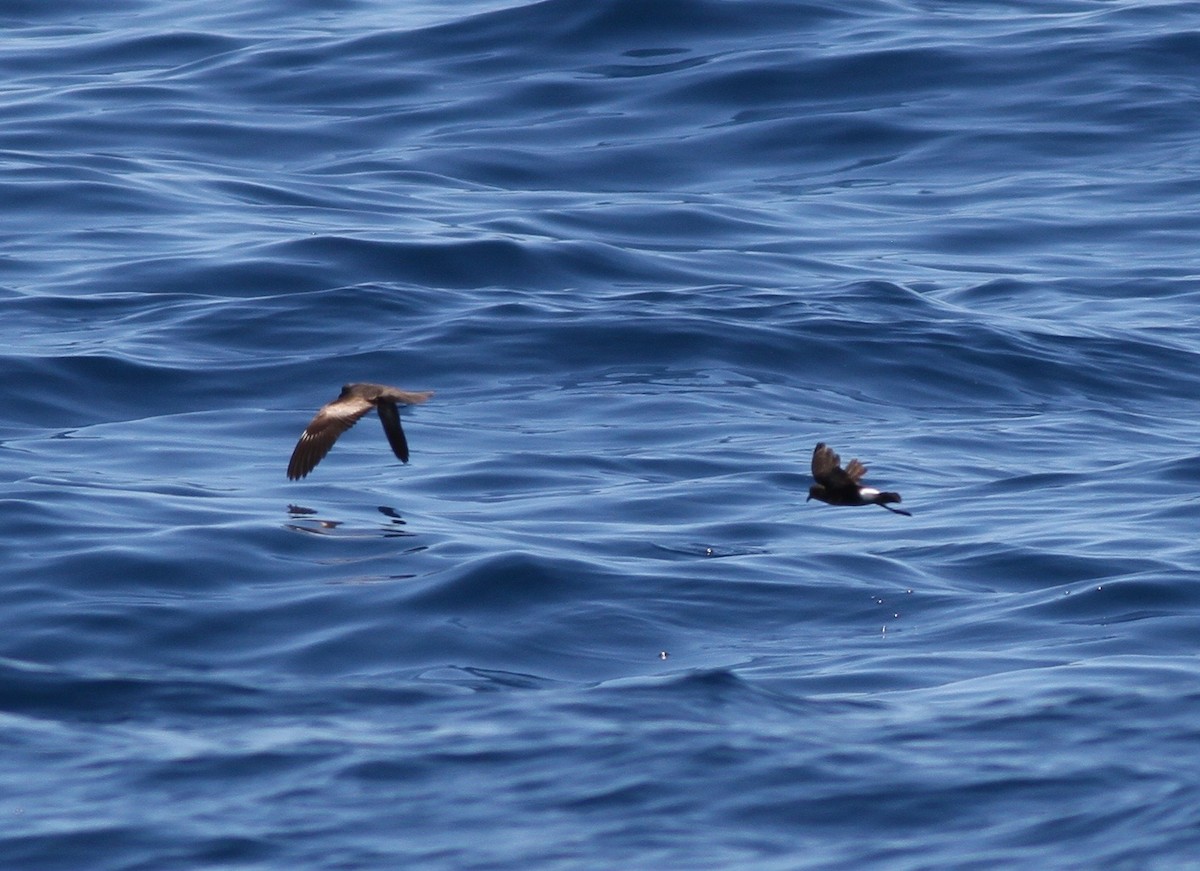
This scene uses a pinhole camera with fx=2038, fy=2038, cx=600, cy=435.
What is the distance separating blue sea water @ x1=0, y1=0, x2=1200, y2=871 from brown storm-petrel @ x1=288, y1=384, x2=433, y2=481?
31 cm

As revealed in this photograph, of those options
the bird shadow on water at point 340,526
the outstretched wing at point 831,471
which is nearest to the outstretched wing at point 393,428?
the bird shadow on water at point 340,526

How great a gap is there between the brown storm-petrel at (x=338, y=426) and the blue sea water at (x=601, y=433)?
0.31 m

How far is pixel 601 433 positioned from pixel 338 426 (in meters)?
2.32

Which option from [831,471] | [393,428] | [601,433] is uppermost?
[831,471]

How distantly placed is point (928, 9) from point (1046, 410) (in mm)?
10681

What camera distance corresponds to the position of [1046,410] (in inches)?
544

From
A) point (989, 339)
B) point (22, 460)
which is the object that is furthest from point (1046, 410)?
point (22, 460)

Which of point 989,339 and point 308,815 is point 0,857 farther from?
point 989,339

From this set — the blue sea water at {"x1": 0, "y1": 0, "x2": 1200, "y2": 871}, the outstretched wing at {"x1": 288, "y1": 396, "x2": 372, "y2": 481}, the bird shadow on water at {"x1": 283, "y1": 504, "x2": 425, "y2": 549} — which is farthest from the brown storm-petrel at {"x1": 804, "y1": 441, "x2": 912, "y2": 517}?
the outstretched wing at {"x1": 288, "y1": 396, "x2": 372, "y2": 481}

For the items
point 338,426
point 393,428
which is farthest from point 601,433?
point 338,426

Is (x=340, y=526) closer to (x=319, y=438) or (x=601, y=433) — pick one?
(x=319, y=438)

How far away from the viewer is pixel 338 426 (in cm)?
1094

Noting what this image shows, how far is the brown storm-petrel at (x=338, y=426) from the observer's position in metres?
10.9

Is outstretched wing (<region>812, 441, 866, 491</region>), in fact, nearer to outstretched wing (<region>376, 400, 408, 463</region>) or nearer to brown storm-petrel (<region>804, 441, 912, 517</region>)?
brown storm-petrel (<region>804, 441, 912, 517</region>)
